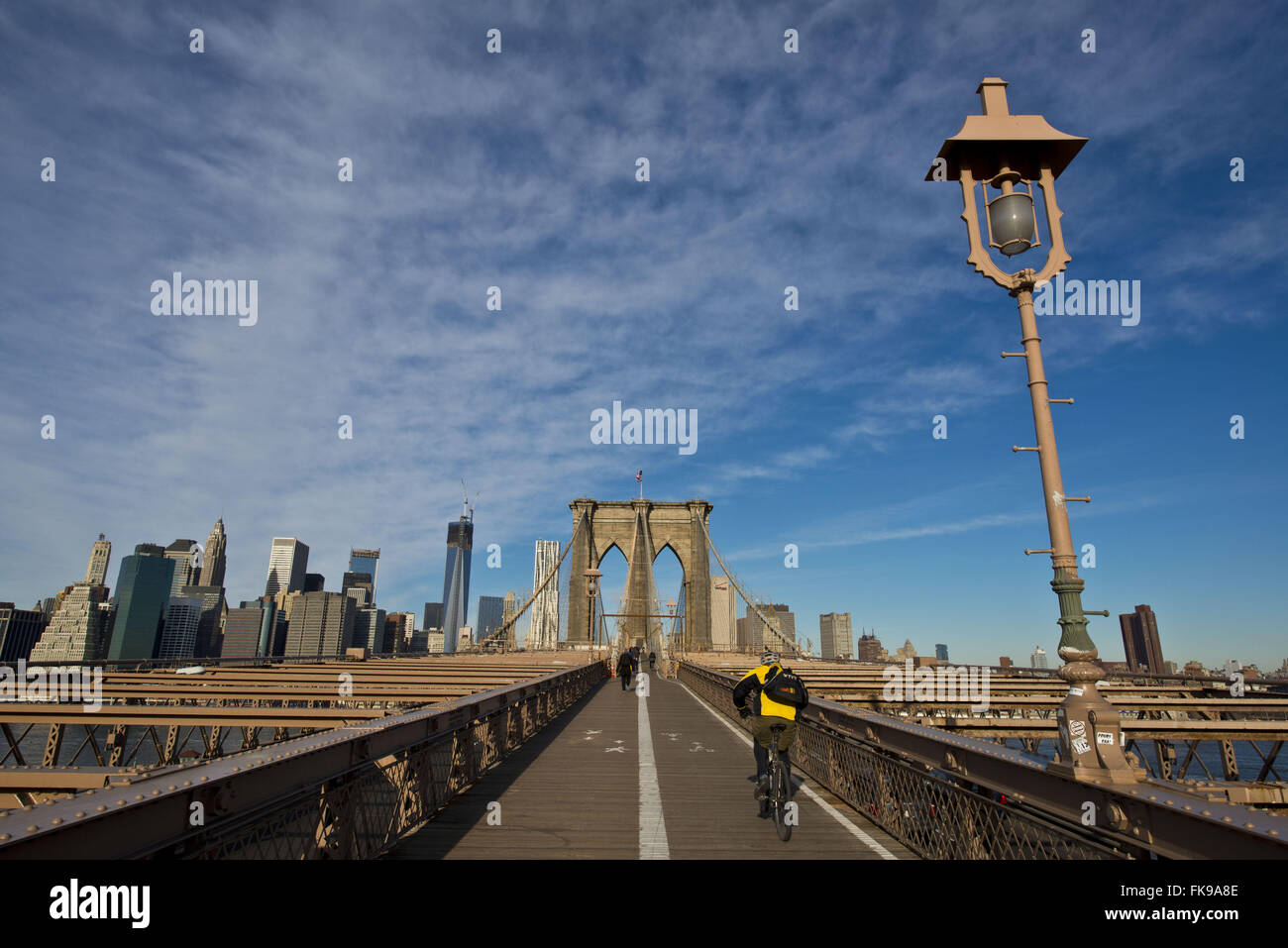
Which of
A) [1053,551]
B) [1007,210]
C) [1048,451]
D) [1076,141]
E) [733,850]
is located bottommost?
[733,850]

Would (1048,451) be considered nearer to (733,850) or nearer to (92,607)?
(733,850)

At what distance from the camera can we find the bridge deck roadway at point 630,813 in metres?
5.57

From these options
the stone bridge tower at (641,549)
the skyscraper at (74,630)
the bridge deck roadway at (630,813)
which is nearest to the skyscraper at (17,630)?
the skyscraper at (74,630)

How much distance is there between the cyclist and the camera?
673 centimetres

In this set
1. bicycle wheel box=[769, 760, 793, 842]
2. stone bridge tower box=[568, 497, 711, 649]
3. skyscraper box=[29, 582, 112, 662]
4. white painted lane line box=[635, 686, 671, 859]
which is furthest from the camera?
skyscraper box=[29, 582, 112, 662]

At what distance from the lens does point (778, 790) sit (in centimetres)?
636

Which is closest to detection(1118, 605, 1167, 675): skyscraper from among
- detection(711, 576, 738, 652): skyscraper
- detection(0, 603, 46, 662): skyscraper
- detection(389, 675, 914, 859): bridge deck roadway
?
detection(711, 576, 738, 652): skyscraper

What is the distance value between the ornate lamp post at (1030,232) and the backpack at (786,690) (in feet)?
9.00

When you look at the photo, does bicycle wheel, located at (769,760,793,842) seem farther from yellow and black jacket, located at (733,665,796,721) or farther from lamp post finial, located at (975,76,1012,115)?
lamp post finial, located at (975,76,1012,115)

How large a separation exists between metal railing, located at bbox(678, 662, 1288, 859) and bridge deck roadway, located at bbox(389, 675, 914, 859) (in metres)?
0.40
